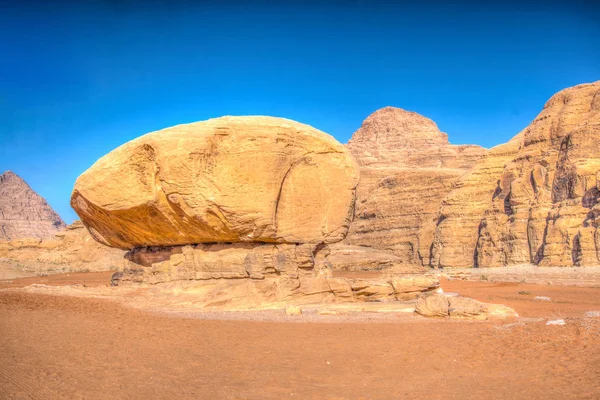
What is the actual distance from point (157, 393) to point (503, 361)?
5.33 meters

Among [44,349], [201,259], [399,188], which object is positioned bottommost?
[44,349]

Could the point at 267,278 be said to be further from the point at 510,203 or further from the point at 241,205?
the point at 510,203

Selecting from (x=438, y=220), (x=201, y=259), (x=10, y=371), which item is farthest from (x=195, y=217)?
(x=438, y=220)

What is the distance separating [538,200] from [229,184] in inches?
1540

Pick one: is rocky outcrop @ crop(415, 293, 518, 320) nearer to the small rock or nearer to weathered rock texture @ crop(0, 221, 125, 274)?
the small rock

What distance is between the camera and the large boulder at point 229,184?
48.9ft

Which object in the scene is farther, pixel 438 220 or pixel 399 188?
pixel 399 188

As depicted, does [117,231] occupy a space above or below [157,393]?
above

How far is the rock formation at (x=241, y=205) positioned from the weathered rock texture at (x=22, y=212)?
107616 millimetres

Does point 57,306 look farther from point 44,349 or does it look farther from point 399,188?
point 399,188

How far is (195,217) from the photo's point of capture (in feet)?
49.3

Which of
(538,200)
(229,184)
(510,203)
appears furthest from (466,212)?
(229,184)

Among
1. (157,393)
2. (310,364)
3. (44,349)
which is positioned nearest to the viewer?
(157,393)

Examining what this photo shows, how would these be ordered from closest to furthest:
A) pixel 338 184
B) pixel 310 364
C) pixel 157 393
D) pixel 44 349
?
pixel 157 393, pixel 44 349, pixel 310 364, pixel 338 184
